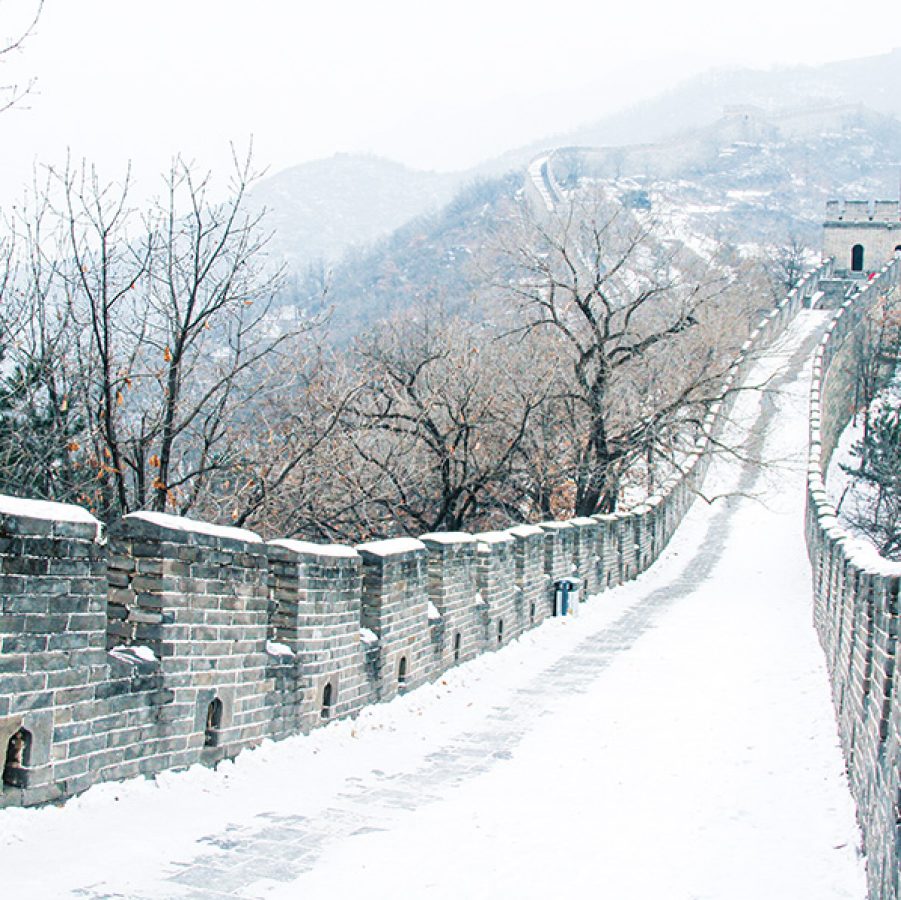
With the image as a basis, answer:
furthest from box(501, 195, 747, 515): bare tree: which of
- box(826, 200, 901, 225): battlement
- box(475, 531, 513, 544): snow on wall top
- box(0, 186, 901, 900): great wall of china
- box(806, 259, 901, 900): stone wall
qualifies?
box(826, 200, 901, 225): battlement

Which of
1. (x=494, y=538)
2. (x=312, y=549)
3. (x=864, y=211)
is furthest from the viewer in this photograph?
(x=864, y=211)

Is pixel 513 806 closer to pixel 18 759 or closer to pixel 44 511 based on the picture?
pixel 18 759

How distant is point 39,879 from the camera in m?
5.12

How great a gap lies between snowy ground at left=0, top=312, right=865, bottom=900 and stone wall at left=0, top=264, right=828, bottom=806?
0.79 ft

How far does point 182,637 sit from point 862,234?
81.5 meters

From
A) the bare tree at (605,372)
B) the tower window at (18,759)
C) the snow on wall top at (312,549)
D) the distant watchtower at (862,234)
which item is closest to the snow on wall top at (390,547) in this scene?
the snow on wall top at (312,549)

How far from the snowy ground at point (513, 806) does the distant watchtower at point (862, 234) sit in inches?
2884

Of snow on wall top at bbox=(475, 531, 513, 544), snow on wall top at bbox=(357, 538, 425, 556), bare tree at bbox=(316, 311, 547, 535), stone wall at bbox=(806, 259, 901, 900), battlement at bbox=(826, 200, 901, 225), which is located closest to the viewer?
stone wall at bbox=(806, 259, 901, 900)

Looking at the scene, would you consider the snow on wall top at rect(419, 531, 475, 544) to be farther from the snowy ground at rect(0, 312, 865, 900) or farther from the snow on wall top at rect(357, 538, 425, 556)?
the snowy ground at rect(0, 312, 865, 900)

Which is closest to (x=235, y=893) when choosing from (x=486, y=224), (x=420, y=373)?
(x=420, y=373)

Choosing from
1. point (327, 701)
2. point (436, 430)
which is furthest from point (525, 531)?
point (327, 701)

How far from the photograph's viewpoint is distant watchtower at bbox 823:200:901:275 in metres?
81.2

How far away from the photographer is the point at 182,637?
719cm

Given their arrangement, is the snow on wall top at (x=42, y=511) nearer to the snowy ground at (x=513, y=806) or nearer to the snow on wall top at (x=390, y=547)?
the snowy ground at (x=513, y=806)
